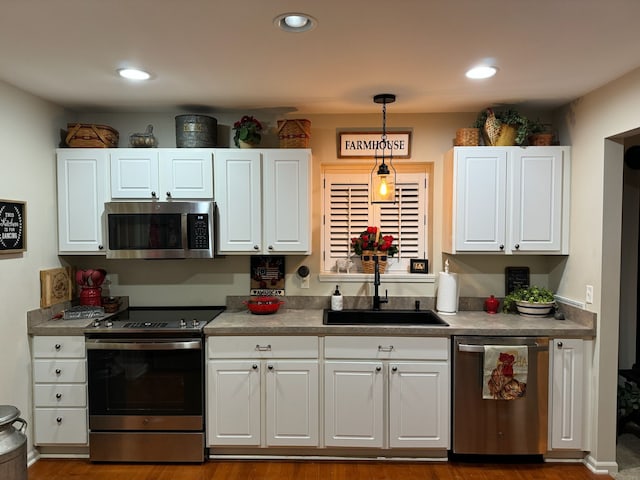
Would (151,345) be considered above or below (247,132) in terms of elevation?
below

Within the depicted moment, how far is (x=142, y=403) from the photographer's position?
9.29ft

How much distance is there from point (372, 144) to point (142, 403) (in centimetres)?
248

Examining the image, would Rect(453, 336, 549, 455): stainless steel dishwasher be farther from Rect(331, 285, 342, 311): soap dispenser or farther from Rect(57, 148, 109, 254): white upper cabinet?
Rect(57, 148, 109, 254): white upper cabinet

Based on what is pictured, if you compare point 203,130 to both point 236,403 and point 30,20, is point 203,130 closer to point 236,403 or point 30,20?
point 30,20

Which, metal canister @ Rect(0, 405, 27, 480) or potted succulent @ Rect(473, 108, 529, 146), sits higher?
potted succulent @ Rect(473, 108, 529, 146)

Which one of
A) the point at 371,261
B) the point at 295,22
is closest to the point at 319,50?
the point at 295,22

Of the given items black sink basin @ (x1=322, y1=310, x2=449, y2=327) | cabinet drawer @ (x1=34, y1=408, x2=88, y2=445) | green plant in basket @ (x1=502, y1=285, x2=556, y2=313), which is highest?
green plant in basket @ (x1=502, y1=285, x2=556, y2=313)

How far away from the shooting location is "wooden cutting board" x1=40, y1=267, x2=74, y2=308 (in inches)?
116

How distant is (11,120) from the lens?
268 cm

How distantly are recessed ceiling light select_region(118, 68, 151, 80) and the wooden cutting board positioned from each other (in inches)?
58.8

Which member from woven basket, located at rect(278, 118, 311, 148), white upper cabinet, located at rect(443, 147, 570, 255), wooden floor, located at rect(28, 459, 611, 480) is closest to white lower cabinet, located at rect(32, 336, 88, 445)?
wooden floor, located at rect(28, 459, 611, 480)

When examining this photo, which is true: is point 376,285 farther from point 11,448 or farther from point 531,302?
point 11,448

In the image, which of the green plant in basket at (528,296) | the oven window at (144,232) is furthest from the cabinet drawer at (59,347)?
the green plant in basket at (528,296)

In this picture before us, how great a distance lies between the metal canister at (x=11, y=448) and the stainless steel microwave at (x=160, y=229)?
1154 mm
